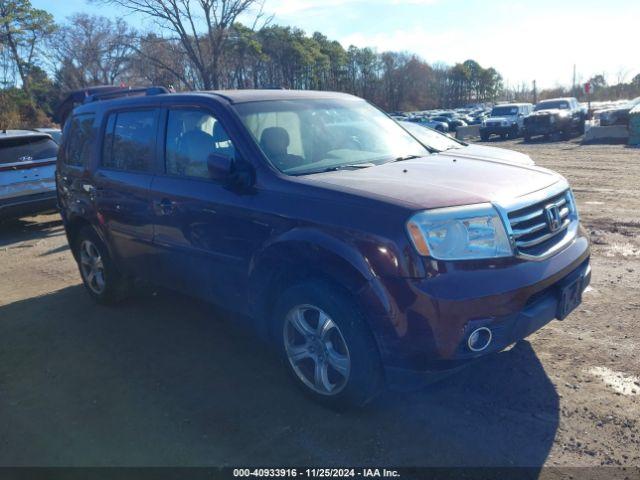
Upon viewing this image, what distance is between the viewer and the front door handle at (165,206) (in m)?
4.03

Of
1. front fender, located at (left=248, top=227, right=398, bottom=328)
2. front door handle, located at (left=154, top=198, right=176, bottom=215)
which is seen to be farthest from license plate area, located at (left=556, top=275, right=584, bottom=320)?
front door handle, located at (left=154, top=198, right=176, bottom=215)

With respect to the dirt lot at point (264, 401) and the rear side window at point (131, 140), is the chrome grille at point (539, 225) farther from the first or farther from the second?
the rear side window at point (131, 140)

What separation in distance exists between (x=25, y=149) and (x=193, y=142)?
738 centimetres

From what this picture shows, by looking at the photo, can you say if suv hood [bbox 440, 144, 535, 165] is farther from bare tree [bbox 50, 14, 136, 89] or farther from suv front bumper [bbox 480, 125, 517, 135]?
bare tree [bbox 50, 14, 136, 89]

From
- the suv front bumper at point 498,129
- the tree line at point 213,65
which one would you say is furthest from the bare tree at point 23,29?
the suv front bumper at point 498,129

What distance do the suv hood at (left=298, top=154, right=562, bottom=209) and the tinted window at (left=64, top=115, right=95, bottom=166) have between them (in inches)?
114

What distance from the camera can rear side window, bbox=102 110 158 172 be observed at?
14.2ft

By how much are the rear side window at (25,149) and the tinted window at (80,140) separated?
475 cm

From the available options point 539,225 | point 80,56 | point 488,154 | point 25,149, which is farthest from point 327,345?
point 80,56

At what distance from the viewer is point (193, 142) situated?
396cm

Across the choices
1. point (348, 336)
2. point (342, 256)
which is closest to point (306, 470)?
point (348, 336)

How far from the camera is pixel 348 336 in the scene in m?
2.95

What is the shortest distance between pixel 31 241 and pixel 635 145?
1948 centimetres

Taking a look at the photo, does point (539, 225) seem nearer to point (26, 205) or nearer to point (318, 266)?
point (318, 266)
